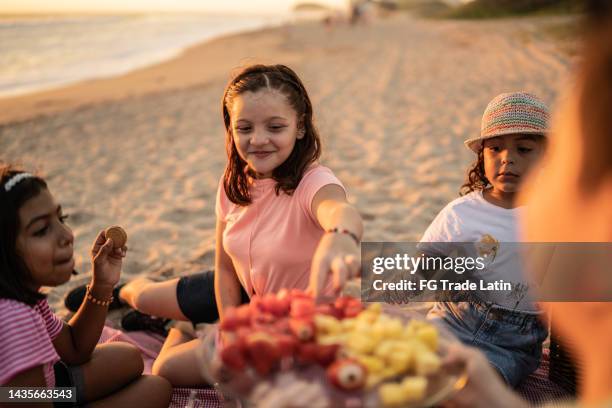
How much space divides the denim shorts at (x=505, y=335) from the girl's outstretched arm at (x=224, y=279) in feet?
3.38

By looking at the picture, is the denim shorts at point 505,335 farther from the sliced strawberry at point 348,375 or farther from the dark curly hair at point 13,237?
the dark curly hair at point 13,237

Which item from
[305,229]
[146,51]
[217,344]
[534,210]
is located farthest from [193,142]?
[146,51]

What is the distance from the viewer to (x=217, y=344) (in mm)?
1501

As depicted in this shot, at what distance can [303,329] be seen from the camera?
1.31 m

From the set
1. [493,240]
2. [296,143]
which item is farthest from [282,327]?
[493,240]

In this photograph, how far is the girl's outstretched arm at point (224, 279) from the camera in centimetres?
253

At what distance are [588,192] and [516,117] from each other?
146 centimetres

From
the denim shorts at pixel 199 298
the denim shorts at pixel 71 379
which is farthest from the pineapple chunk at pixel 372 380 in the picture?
the denim shorts at pixel 199 298

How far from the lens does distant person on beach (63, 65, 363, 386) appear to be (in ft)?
7.14

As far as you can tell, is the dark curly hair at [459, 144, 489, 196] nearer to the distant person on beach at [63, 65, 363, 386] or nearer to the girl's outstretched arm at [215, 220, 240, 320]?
the distant person on beach at [63, 65, 363, 386]

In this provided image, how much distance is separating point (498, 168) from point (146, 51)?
64.8 ft

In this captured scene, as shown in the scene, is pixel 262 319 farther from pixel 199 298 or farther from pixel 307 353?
pixel 199 298

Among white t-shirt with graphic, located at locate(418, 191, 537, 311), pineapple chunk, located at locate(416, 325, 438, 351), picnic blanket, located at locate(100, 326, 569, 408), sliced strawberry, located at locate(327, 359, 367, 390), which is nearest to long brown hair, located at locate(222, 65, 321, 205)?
white t-shirt with graphic, located at locate(418, 191, 537, 311)

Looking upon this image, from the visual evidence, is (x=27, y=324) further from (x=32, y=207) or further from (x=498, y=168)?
(x=498, y=168)
